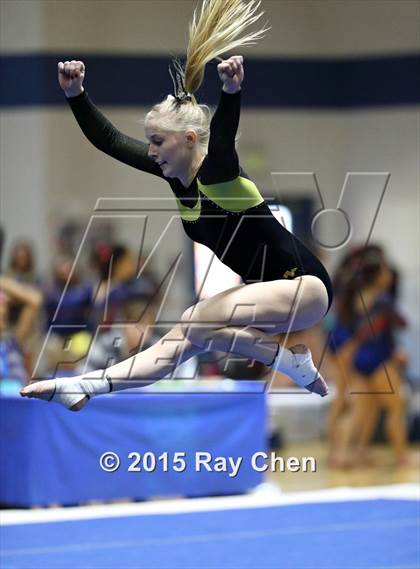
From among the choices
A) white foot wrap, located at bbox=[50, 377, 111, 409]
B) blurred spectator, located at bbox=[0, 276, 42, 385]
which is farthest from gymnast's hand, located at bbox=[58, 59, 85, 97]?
blurred spectator, located at bbox=[0, 276, 42, 385]

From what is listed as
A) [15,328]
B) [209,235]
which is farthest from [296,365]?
[15,328]

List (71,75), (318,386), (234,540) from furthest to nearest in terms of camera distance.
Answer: (234,540) → (318,386) → (71,75)

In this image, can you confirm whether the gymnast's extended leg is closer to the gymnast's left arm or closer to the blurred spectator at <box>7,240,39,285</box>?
the gymnast's left arm

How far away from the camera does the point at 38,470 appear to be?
633 cm

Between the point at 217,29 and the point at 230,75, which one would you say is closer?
the point at 230,75

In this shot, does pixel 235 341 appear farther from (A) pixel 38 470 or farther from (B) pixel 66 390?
(A) pixel 38 470

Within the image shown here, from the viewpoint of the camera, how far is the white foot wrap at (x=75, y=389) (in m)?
3.76

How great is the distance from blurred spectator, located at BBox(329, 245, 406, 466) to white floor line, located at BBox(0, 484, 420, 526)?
909 millimetres

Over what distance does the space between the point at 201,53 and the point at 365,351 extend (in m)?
4.59

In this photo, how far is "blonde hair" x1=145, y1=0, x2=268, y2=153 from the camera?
12.2ft

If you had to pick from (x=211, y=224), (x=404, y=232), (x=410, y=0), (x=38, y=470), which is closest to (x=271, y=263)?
(x=211, y=224)

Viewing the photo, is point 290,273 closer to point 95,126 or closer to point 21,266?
point 95,126

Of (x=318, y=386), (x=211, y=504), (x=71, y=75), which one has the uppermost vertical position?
(x=71, y=75)

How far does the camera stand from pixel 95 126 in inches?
156
